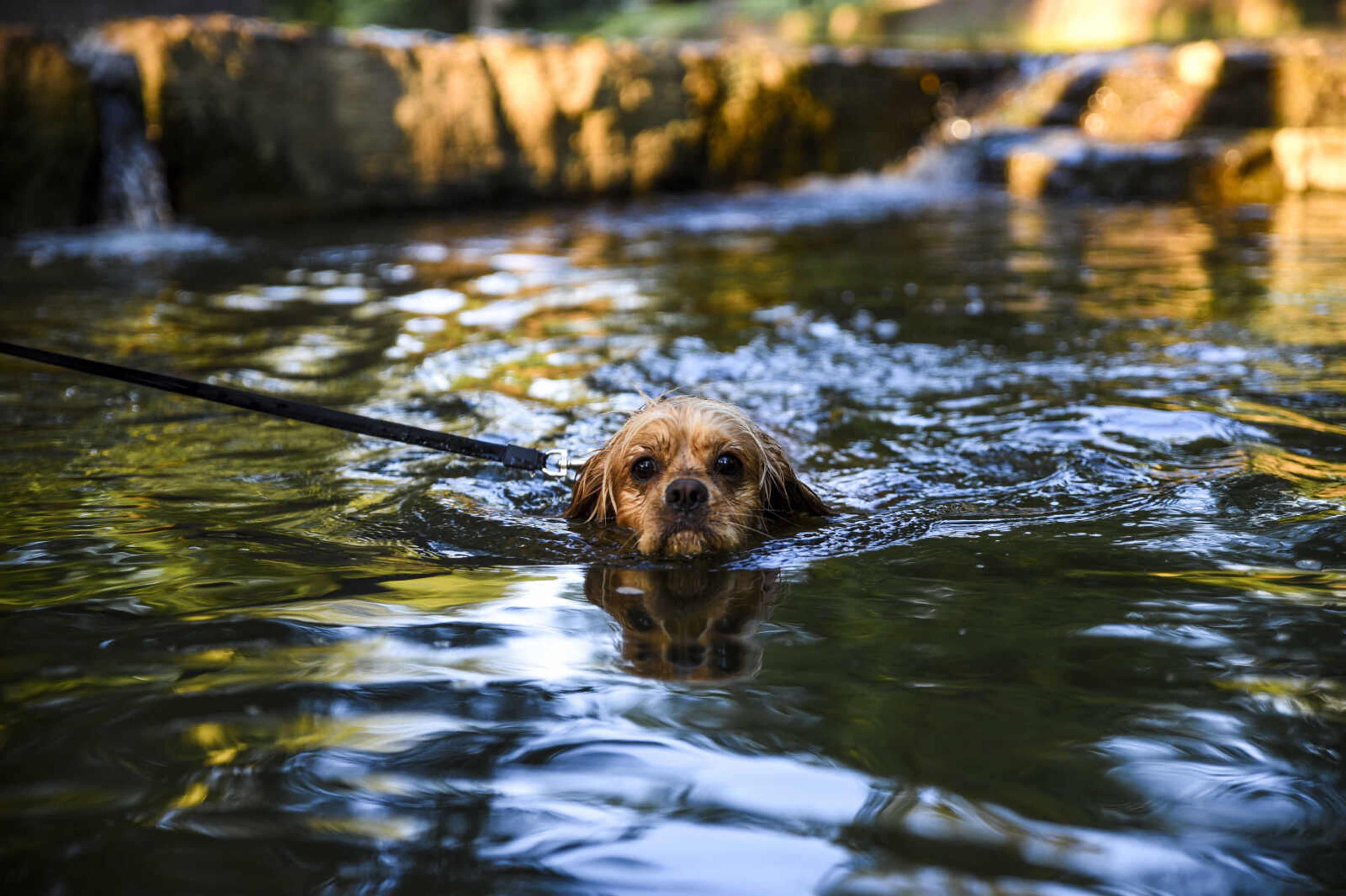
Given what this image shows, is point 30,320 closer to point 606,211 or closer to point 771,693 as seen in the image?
point 771,693

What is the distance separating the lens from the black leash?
401 centimetres

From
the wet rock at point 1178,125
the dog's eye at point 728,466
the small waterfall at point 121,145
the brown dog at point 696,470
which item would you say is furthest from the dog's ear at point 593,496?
the wet rock at point 1178,125

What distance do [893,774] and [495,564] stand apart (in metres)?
1.77

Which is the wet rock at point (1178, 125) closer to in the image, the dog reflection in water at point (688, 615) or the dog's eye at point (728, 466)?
the dog's eye at point (728, 466)

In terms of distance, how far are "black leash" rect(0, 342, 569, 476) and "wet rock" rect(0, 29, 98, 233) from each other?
380 inches

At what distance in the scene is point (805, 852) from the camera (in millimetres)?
2205

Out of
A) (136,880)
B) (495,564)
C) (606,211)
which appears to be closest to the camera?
(136,880)

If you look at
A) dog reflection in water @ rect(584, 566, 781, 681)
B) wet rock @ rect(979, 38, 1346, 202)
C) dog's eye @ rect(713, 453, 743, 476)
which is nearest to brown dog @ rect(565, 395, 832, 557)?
dog's eye @ rect(713, 453, 743, 476)

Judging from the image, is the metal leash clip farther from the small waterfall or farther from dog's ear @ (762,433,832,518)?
the small waterfall

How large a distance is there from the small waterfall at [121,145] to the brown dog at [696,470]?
1044 cm

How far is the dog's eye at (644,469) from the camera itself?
4.50 meters

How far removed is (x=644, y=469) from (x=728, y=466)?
11.8 inches

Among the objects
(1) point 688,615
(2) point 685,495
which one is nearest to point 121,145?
(2) point 685,495

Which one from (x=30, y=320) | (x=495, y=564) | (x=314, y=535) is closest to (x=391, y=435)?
(x=314, y=535)
